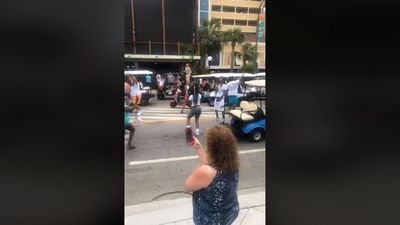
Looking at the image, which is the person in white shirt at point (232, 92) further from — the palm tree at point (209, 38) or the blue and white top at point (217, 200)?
the palm tree at point (209, 38)

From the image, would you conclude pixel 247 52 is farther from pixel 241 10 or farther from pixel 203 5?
pixel 241 10

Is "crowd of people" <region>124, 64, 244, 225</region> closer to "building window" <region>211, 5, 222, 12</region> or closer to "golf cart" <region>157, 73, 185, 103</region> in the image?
"golf cart" <region>157, 73, 185, 103</region>

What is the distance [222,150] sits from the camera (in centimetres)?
223

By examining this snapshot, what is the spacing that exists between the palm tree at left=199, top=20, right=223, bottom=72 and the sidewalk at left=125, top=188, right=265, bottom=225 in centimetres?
3200

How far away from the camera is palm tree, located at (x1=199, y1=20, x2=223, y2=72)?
122ft

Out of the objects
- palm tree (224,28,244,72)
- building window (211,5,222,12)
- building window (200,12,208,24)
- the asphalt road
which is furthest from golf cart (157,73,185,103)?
building window (211,5,222,12)

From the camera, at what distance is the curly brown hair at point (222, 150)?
2174mm
